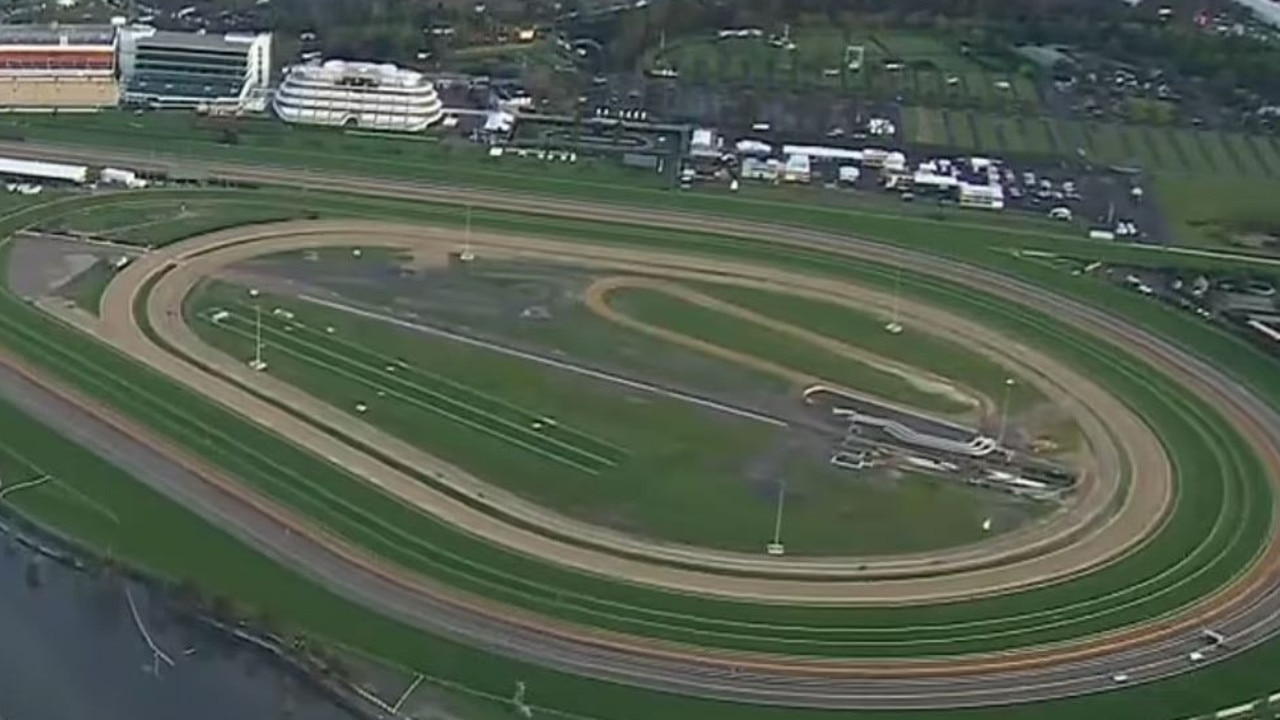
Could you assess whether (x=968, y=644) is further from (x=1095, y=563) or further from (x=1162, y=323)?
(x=1162, y=323)

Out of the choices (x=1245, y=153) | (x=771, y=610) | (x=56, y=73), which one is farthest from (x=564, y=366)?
(x=1245, y=153)

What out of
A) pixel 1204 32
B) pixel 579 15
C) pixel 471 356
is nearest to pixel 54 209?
pixel 471 356

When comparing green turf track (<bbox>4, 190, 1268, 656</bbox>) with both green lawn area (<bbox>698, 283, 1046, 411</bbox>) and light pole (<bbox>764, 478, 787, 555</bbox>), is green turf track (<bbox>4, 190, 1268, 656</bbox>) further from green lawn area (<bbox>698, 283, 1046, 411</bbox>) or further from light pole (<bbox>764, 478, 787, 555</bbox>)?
green lawn area (<bbox>698, 283, 1046, 411</bbox>)

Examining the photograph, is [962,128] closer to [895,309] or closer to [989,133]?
[989,133]

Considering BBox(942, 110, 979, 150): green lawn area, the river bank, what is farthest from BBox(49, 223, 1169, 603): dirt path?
BBox(942, 110, 979, 150): green lawn area

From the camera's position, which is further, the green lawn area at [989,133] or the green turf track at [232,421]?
the green lawn area at [989,133]

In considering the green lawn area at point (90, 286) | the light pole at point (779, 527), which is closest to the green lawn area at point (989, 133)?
the light pole at point (779, 527)

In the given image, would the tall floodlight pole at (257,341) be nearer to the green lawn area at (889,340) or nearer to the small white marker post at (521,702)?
the green lawn area at (889,340)
